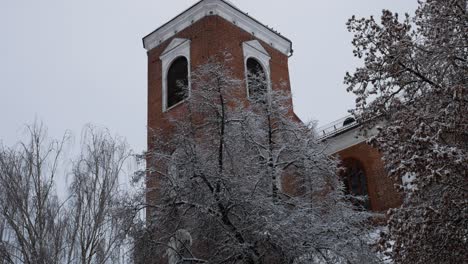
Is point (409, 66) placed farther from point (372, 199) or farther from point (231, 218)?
point (372, 199)

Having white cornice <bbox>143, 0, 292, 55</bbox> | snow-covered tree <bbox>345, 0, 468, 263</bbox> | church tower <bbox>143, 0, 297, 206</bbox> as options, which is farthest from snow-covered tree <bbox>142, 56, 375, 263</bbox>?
white cornice <bbox>143, 0, 292, 55</bbox>

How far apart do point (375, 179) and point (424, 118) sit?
13.2 m

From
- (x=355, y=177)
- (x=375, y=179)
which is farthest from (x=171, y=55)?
(x=375, y=179)

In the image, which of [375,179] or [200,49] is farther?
[200,49]

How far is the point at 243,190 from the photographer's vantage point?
44.8 feet

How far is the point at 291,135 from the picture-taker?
16.0m

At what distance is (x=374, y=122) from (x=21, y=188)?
8905mm

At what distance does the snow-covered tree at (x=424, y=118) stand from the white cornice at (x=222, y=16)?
13.3m

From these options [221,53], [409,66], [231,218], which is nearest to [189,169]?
[231,218]

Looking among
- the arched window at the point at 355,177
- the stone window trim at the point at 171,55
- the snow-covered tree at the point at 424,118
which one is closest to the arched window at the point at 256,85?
the stone window trim at the point at 171,55

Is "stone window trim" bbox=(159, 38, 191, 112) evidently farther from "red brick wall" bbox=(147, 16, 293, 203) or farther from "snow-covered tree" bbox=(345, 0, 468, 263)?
"snow-covered tree" bbox=(345, 0, 468, 263)

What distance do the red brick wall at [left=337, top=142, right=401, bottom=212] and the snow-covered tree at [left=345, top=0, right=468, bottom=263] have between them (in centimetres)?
1083

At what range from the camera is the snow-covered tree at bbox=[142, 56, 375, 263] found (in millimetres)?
13328

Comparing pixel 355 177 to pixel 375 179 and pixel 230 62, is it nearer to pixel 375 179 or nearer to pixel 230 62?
pixel 375 179
